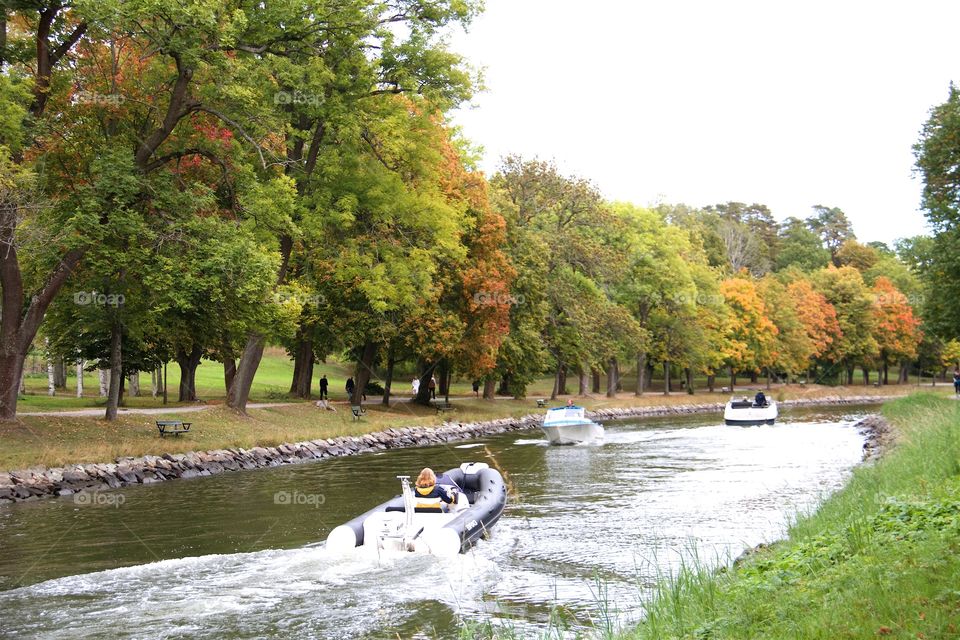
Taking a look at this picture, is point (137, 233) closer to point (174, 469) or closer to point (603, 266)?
point (174, 469)

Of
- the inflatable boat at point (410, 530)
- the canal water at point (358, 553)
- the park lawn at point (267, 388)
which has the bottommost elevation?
the canal water at point (358, 553)

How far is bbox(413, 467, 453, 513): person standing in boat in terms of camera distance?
15.3 meters

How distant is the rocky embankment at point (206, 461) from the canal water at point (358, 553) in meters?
0.92

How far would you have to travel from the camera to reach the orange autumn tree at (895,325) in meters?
91.9

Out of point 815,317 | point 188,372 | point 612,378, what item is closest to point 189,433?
point 188,372

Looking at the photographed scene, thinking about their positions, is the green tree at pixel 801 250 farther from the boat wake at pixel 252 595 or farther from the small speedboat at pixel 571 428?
the boat wake at pixel 252 595

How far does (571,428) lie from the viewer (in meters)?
35.7

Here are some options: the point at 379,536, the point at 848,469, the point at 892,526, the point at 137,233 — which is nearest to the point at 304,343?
the point at 137,233

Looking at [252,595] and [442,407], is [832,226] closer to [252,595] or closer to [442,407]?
[442,407]

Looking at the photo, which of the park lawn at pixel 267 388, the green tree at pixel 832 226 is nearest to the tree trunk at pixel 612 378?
the park lawn at pixel 267 388

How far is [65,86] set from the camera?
84.3 feet

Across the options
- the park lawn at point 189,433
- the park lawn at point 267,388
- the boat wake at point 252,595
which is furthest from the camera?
the park lawn at point 267,388

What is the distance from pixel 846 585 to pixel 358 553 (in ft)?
25.3

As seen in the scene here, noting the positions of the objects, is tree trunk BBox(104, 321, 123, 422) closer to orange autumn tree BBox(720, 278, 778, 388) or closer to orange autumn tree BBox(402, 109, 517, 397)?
orange autumn tree BBox(402, 109, 517, 397)
